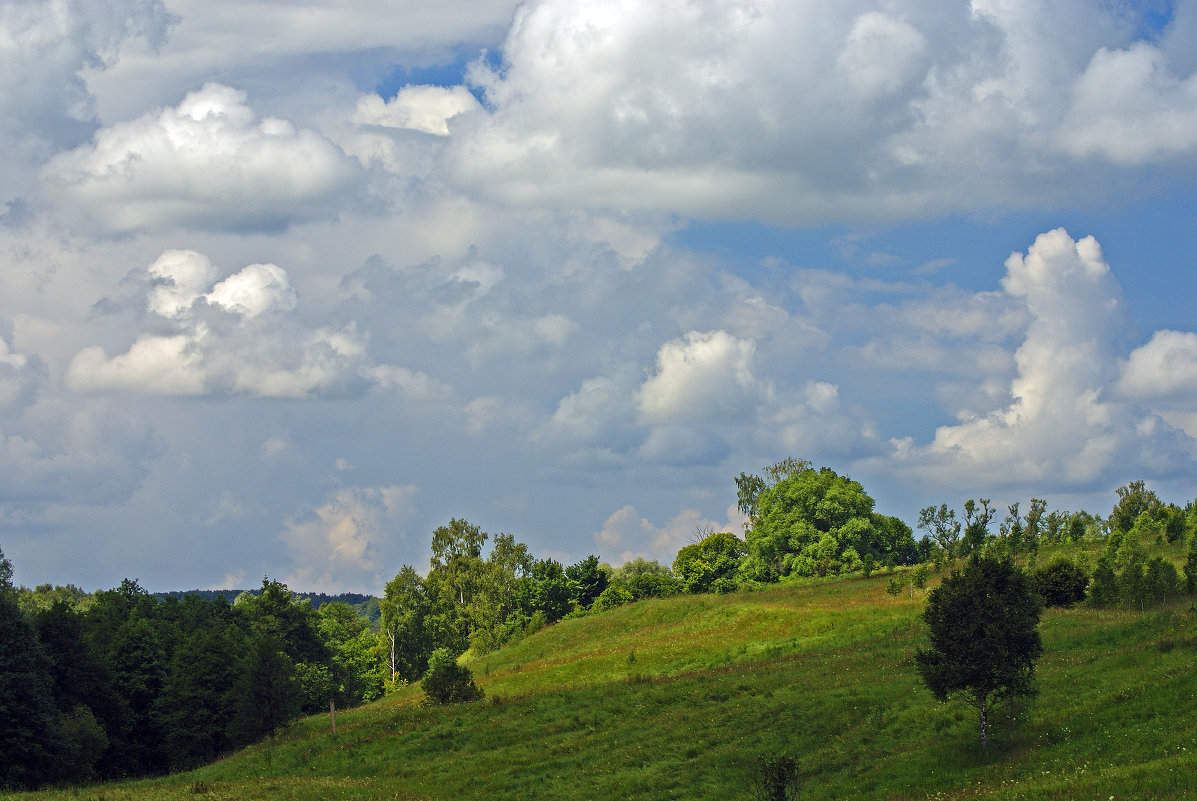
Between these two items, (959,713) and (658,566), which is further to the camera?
(658,566)

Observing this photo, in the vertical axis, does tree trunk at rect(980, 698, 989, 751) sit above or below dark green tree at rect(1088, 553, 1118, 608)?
below

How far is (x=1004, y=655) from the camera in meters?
32.8

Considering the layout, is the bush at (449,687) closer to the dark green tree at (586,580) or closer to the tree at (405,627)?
the dark green tree at (586,580)

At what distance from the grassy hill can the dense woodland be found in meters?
5.76

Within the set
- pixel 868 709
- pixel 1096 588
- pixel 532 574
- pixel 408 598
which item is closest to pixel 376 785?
pixel 868 709

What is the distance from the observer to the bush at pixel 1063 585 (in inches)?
2368

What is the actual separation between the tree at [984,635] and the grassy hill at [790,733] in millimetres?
2074

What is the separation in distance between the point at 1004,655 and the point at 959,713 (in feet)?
19.3

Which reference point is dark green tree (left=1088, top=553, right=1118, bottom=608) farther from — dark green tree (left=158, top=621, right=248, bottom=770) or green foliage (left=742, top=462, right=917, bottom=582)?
dark green tree (left=158, top=621, right=248, bottom=770)

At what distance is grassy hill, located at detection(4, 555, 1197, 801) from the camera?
29641 millimetres

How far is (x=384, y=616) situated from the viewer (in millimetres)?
138125

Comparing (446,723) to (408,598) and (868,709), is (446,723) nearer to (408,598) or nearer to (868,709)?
(868,709)

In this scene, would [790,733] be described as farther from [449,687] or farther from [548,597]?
[548,597]

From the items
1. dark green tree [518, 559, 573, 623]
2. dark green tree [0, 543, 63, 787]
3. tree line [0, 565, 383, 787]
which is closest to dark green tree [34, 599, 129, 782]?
tree line [0, 565, 383, 787]
